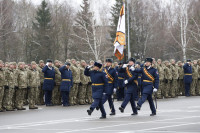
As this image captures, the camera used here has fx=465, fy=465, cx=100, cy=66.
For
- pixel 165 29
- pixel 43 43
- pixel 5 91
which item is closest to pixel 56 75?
pixel 5 91

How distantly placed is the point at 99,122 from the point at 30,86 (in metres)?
6.37

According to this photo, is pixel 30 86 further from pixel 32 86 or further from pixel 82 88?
pixel 82 88

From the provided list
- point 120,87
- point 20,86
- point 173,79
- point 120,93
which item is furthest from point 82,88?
point 173,79

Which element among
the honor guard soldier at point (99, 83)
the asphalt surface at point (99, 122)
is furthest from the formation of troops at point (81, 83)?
the asphalt surface at point (99, 122)

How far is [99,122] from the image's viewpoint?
1406 centimetres

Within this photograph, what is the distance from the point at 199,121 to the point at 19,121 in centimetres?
567

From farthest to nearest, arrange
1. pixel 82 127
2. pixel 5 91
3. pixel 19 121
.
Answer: pixel 5 91, pixel 19 121, pixel 82 127

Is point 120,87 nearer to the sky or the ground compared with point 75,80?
nearer to the ground

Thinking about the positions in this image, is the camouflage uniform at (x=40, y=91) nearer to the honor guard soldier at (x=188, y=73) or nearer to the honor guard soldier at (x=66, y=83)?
the honor guard soldier at (x=66, y=83)

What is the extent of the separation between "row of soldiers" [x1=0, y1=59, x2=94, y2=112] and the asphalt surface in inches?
59.7

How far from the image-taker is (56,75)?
70.5 ft

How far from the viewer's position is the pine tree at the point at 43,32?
57.9 meters

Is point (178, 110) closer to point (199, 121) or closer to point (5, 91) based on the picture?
point (199, 121)

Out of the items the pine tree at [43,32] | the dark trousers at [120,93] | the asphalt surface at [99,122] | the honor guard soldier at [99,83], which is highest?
the pine tree at [43,32]
